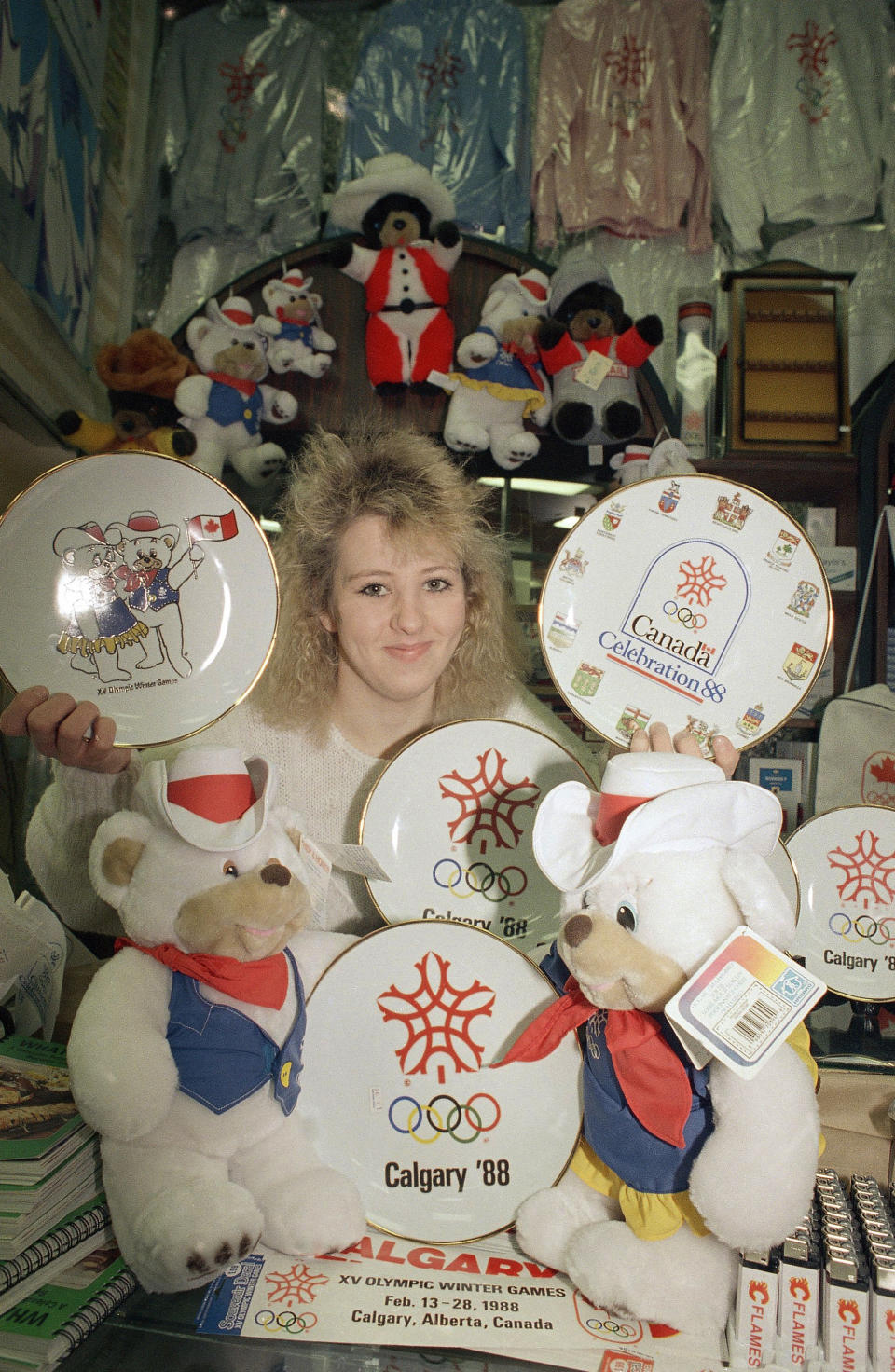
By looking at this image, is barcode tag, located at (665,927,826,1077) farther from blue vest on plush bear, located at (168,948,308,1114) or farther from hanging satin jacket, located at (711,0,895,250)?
hanging satin jacket, located at (711,0,895,250)

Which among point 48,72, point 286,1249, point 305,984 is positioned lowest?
point 286,1249

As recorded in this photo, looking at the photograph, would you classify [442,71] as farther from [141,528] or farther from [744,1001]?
[744,1001]

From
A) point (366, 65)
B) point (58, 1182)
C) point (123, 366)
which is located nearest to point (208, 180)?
point (366, 65)

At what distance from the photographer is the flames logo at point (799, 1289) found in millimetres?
911

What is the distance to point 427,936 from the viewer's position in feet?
3.70

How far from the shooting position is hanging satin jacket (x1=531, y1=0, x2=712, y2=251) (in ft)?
8.14

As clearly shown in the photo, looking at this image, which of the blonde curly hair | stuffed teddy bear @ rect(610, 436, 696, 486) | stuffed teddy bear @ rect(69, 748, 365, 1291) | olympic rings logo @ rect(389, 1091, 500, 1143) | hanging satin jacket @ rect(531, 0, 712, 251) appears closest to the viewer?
stuffed teddy bear @ rect(69, 748, 365, 1291)

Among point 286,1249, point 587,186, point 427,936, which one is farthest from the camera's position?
point 587,186

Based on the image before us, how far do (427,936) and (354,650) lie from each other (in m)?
0.51

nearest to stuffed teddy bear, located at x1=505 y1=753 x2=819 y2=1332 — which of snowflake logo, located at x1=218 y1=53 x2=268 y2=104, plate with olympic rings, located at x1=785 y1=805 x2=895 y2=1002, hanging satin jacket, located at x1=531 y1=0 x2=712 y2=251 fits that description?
plate with olympic rings, located at x1=785 y1=805 x2=895 y2=1002

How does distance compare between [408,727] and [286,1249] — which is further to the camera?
[408,727]

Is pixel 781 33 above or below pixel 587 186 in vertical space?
above

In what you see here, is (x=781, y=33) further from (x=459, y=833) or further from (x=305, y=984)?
(x=305, y=984)

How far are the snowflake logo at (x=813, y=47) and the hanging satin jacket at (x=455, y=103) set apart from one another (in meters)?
0.76
